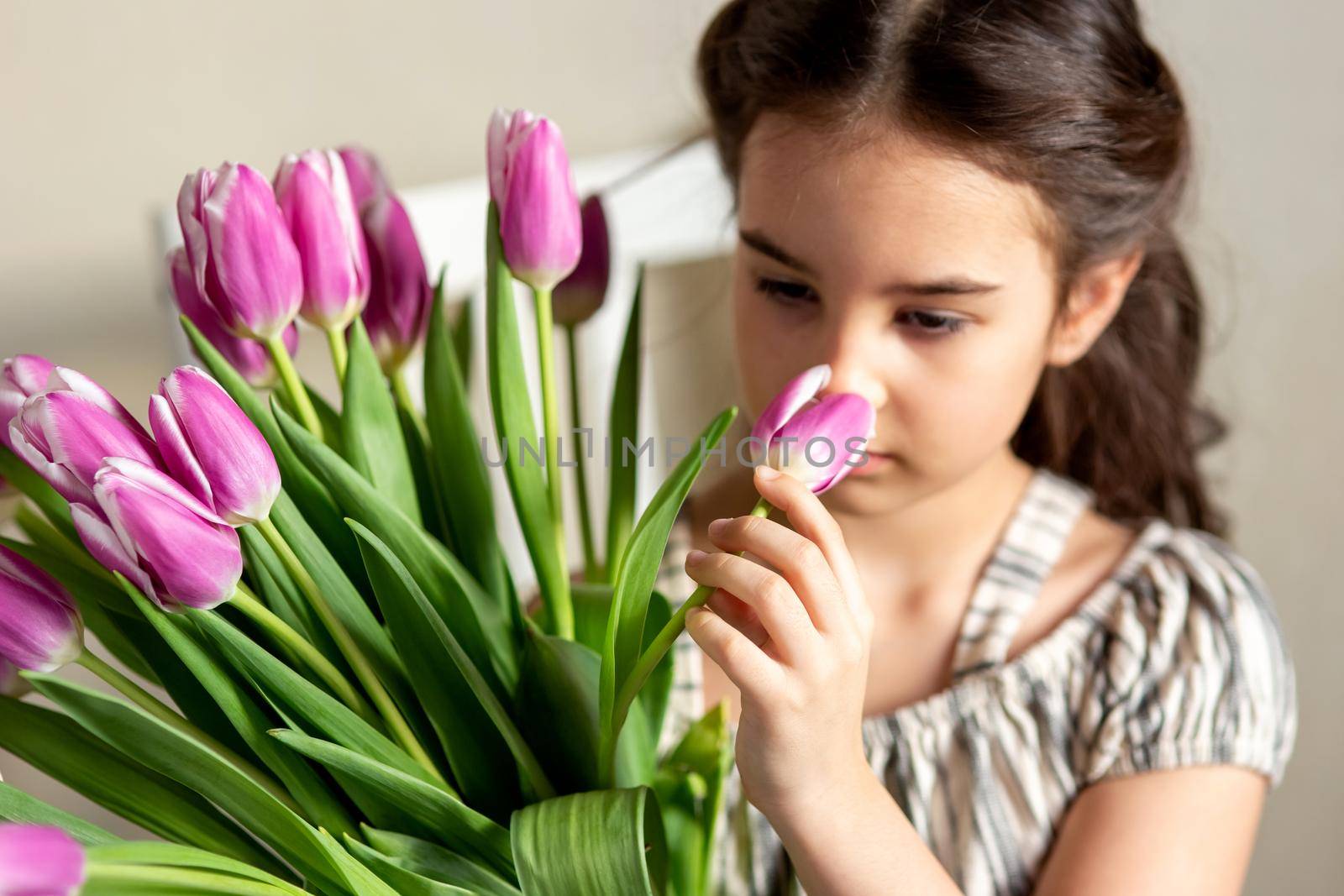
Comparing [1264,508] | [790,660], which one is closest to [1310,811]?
[1264,508]

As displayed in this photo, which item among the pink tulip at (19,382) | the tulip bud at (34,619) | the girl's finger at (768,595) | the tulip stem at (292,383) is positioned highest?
the pink tulip at (19,382)

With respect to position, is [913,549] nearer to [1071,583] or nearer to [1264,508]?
[1071,583]

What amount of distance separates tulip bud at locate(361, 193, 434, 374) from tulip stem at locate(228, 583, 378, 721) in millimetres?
126

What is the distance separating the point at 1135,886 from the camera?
630 mm

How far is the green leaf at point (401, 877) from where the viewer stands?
369 millimetres

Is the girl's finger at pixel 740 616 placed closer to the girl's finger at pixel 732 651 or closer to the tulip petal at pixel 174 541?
the girl's finger at pixel 732 651

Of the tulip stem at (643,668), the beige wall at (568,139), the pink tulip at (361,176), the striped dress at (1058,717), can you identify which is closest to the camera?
the tulip stem at (643,668)

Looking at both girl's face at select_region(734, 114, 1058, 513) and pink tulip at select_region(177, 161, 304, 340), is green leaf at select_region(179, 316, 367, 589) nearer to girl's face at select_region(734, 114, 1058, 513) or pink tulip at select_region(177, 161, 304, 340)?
pink tulip at select_region(177, 161, 304, 340)

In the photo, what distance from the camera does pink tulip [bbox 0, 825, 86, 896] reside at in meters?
0.26

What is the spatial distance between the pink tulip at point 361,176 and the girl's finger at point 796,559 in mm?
214

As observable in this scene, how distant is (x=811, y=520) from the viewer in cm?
39

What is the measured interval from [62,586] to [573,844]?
0.17 meters

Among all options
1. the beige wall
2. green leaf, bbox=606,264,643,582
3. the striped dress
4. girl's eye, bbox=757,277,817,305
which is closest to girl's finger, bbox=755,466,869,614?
green leaf, bbox=606,264,643,582

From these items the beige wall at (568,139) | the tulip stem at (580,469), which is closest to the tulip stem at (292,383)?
the tulip stem at (580,469)
